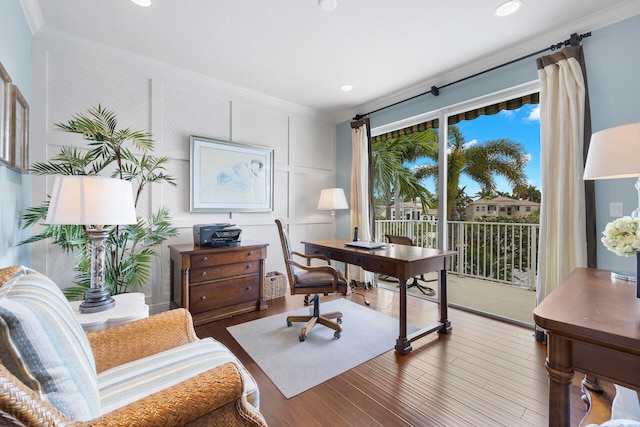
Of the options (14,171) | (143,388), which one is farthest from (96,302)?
(14,171)

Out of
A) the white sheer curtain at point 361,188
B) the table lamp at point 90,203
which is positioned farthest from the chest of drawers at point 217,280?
the white sheer curtain at point 361,188

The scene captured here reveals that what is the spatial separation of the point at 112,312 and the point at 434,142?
360 centimetres

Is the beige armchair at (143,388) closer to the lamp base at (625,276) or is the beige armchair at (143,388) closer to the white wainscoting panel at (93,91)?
the lamp base at (625,276)

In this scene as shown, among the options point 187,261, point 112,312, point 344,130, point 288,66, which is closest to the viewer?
point 112,312

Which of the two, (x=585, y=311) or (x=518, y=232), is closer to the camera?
(x=585, y=311)

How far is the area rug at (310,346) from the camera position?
1.88 meters

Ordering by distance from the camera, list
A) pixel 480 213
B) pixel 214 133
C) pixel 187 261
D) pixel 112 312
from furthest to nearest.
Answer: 1. pixel 480 213
2. pixel 214 133
3. pixel 187 261
4. pixel 112 312

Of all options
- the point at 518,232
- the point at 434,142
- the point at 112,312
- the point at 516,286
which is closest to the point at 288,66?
the point at 434,142

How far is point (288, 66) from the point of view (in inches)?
115

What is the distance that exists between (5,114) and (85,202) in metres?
0.84

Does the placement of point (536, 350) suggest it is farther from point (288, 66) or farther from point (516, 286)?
point (288, 66)

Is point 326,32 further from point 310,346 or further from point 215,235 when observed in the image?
point 310,346

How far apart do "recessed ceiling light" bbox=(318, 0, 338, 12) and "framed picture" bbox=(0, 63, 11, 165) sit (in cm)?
194

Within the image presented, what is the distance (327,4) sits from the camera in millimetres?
2018
